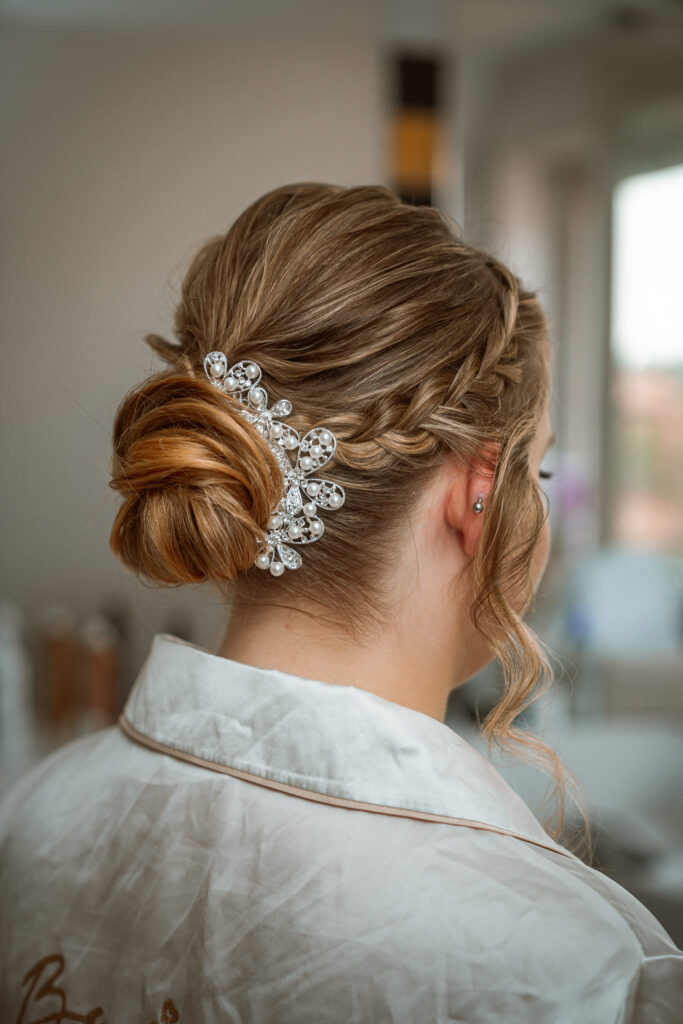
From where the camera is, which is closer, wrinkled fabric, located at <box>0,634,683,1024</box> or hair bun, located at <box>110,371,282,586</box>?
wrinkled fabric, located at <box>0,634,683,1024</box>

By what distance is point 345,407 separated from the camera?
0.63 metres

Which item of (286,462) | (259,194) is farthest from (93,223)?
(286,462)

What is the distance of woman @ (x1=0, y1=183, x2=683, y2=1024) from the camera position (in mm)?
534

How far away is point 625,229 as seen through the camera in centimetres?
244

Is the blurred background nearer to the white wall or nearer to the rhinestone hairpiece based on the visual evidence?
the white wall

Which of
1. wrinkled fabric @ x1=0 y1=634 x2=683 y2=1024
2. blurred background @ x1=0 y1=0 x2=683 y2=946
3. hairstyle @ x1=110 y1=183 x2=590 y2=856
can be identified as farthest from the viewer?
blurred background @ x1=0 y1=0 x2=683 y2=946

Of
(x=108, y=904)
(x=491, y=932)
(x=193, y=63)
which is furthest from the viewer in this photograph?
(x=193, y=63)

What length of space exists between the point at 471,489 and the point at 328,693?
0.56ft

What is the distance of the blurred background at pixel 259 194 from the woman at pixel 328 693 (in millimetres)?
845

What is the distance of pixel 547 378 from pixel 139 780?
1.38 feet

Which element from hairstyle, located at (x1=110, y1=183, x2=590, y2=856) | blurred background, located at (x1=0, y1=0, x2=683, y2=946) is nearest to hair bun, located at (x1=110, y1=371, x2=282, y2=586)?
hairstyle, located at (x1=110, y1=183, x2=590, y2=856)

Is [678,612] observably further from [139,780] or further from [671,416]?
[139,780]

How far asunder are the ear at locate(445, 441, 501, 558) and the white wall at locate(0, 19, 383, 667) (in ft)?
3.83

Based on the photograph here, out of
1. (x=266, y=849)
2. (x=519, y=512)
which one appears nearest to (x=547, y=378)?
(x=519, y=512)
